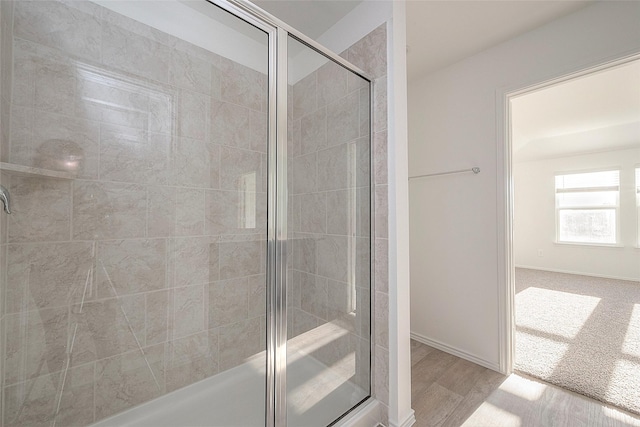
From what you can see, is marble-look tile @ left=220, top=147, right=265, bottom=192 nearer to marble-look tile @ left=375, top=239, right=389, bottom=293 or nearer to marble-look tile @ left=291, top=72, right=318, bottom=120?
marble-look tile @ left=291, top=72, right=318, bottom=120

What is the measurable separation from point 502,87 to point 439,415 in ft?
7.33

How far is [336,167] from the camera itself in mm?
1432

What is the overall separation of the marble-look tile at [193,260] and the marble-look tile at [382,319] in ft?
3.06

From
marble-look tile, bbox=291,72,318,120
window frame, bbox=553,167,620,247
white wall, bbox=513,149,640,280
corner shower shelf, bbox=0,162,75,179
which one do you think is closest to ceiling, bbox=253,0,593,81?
marble-look tile, bbox=291,72,318,120

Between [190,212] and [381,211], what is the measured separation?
1.05 metres

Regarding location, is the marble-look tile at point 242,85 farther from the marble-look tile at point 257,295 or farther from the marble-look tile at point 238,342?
the marble-look tile at point 238,342

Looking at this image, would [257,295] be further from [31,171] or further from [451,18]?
[451,18]

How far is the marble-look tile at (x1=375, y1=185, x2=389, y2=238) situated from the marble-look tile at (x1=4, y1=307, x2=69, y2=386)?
1.52 metres

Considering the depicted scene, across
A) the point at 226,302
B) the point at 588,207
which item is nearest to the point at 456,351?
the point at 226,302

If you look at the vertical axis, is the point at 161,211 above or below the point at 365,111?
below

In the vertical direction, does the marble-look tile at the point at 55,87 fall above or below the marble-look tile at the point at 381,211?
above

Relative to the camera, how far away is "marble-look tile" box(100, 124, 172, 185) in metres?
1.20

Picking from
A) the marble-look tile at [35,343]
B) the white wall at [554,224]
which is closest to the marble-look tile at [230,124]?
the marble-look tile at [35,343]

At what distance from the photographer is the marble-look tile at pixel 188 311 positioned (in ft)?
4.59
